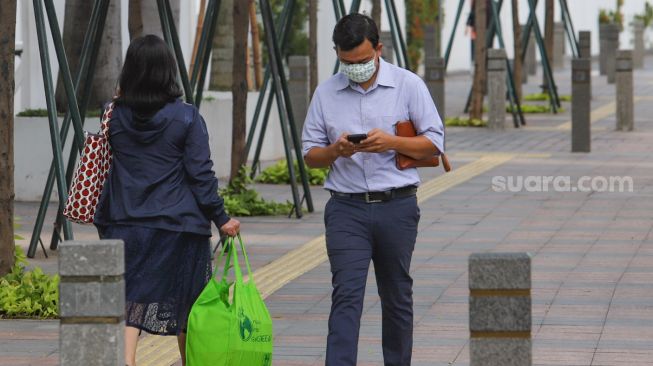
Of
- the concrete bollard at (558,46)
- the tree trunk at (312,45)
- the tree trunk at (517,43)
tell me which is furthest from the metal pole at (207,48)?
the concrete bollard at (558,46)

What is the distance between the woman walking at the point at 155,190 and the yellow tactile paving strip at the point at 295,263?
106 centimetres

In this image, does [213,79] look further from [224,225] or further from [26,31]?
[224,225]

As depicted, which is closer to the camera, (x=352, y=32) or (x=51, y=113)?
(x=352, y=32)

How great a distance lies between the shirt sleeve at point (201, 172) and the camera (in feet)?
21.5

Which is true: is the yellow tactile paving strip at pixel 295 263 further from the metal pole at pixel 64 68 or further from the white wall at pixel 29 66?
the white wall at pixel 29 66

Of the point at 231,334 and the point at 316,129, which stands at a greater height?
the point at 316,129

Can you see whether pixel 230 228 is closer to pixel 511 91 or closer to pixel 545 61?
pixel 511 91

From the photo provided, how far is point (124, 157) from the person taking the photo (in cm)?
661

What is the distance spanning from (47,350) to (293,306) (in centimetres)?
178

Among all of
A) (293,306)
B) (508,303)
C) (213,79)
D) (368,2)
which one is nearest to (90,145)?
(508,303)

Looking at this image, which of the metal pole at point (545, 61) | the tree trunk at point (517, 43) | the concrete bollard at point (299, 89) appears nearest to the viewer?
the concrete bollard at point (299, 89)

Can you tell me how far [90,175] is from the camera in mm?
6648

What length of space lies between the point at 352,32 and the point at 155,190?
100 centimetres

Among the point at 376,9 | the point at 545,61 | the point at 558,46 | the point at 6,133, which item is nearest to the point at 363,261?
the point at 6,133
